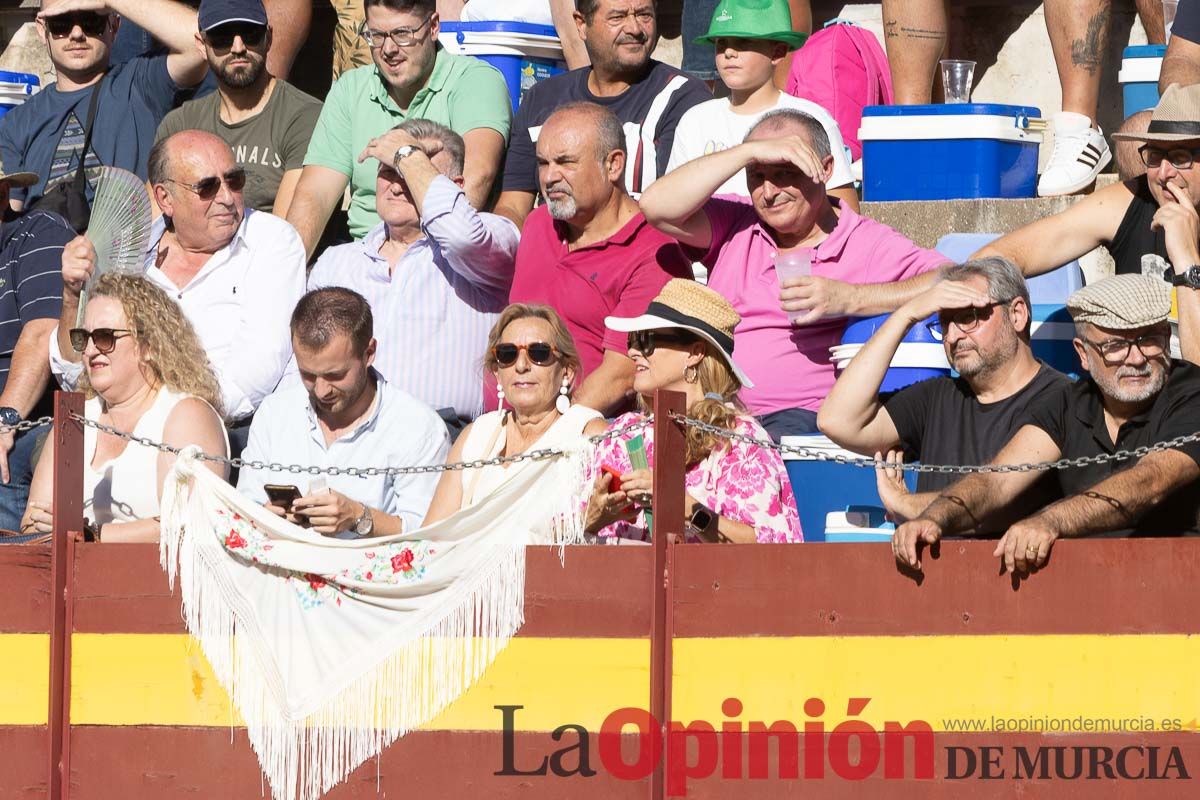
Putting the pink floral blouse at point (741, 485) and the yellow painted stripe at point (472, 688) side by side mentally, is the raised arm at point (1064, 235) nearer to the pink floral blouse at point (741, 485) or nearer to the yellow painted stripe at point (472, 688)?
the pink floral blouse at point (741, 485)

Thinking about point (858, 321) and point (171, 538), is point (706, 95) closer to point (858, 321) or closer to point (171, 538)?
point (858, 321)

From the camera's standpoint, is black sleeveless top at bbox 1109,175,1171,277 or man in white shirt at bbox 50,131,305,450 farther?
man in white shirt at bbox 50,131,305,450

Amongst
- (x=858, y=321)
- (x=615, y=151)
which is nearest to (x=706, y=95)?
(x=615, y=151)

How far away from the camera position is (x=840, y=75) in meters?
8.52

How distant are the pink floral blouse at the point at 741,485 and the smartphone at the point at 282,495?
87cm

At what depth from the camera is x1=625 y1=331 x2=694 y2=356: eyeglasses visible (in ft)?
20.5

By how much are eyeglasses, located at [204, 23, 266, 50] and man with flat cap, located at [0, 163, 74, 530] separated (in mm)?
890

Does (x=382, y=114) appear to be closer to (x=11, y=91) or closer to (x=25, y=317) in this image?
(x=25, y=317)

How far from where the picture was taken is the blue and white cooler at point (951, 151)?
783cm

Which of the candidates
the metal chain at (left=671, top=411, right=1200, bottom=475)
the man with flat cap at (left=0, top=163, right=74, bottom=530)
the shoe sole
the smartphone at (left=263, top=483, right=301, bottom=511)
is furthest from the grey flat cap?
the man with flat cap at (left=0, top=163, right=74, bottom=530)

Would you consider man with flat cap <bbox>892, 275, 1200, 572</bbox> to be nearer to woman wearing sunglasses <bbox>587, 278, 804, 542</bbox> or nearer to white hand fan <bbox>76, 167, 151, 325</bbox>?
woman wearing sunglasses <bbox>587, 278, 804, 542</bbox>

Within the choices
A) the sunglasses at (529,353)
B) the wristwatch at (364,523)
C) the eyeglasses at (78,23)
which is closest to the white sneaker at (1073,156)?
the sunglasses at (529,353)

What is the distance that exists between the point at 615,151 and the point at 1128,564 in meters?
2.63

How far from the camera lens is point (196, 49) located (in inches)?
347
